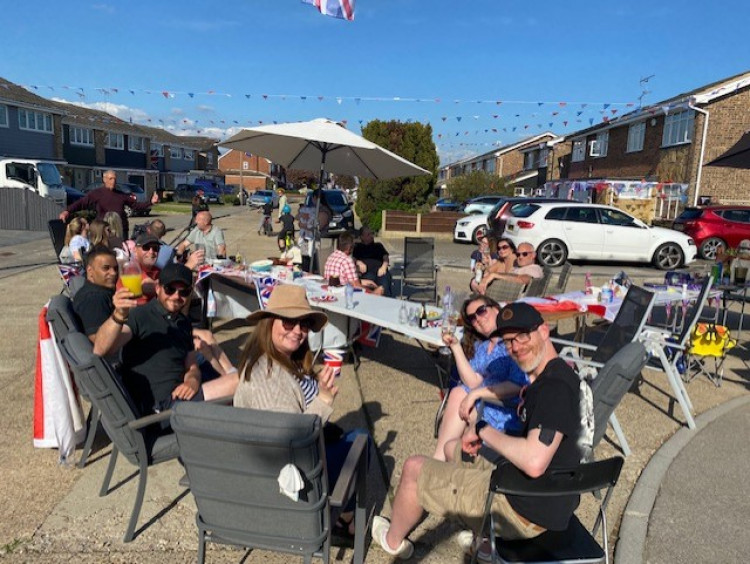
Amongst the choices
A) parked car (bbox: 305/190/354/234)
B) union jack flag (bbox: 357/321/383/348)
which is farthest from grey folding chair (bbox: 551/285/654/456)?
parked car (bbox: 305/190/354/234)

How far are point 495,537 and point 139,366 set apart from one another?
6.76 ft

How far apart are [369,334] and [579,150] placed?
30866mm

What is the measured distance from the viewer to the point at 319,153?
898 cm

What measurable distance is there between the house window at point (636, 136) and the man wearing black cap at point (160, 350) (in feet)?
86.9

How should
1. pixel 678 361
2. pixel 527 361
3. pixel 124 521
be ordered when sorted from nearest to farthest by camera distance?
pixel 527 361, pixel 124 521, pixel 678 361

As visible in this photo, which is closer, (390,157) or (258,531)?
(258,531)

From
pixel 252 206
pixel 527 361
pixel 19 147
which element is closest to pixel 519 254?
pixel 527 361

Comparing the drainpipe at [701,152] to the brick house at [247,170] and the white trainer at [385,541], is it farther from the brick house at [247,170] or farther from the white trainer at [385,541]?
the brick house at [247,170]

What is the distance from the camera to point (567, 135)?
1372 inches

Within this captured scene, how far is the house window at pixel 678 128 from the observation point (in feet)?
70.2

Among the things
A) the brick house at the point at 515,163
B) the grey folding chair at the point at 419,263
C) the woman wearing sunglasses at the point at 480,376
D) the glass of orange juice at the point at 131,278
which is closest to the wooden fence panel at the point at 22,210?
the grey folding chair at the point at 419,263

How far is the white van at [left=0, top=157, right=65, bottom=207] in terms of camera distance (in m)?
20.6

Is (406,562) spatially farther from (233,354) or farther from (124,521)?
(233,354)

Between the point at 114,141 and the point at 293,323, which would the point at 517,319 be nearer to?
the point at 293,323
